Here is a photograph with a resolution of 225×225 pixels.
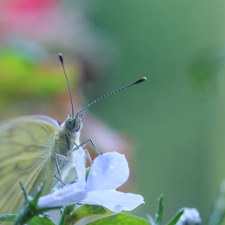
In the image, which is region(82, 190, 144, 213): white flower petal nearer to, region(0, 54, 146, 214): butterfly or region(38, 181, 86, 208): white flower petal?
region(38, 181, 86, 208): white flower petal

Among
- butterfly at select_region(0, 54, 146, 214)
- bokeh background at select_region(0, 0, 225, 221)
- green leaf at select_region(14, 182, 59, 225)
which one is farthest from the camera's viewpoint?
bokeh background at select_region(0, 0, 225, 221)

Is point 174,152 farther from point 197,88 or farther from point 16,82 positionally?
point 197,88

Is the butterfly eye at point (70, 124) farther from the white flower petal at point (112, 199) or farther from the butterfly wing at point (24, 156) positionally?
the white flower petal at point (112, 199)

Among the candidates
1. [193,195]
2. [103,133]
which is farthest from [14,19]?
[193,195]

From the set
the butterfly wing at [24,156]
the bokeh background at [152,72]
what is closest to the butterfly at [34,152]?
the butterfly wing at [24,156]

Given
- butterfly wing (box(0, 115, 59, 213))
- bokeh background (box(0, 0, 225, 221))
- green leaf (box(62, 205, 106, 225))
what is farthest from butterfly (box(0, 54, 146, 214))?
bokeh background (box(0, 0, 225, 221))
